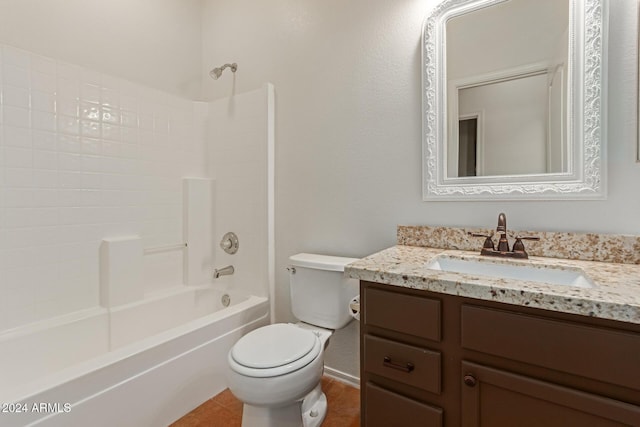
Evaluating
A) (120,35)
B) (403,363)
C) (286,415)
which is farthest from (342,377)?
(120,35)

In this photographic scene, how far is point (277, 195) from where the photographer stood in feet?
6.77

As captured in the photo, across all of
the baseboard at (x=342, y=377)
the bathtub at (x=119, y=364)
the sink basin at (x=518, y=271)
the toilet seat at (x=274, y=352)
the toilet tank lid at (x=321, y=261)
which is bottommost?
the baseboard at (x=342, y=377)

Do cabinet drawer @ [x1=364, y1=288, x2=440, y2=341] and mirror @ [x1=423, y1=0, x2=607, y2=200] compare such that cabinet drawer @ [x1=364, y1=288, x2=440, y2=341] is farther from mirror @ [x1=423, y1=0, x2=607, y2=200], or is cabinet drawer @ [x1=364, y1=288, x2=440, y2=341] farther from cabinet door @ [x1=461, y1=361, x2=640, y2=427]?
mirror @ [x1=423, y1=0, x2=607, y2=200]

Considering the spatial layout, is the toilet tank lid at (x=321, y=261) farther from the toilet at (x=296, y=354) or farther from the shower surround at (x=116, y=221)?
the shower surround at (x=116, y=221)

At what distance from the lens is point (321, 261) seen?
64.4 inches

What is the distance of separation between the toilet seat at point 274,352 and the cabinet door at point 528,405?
24.3 inches

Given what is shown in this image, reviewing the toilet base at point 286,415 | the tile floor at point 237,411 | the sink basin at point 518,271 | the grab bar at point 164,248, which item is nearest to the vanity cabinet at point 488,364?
the sink basin at point 518,271

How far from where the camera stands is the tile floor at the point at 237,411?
1.52 meters

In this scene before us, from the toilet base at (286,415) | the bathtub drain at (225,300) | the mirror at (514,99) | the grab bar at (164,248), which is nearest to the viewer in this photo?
the mirror at (514,99)

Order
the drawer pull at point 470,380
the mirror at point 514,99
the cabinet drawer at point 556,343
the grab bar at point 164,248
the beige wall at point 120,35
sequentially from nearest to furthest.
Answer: the cabinet drawer at point 556,343
the drawer pull at point 470,380
the mirror at point 514,99
the beige wall at point 120,35
the grab bar at point 164,248

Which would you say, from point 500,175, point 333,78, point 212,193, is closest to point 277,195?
point 212,193

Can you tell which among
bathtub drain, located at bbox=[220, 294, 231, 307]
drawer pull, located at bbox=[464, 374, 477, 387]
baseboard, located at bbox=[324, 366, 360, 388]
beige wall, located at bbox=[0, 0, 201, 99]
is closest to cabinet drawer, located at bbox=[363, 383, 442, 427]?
drawer pull, located at bbox=[464, 374, 477, 387]

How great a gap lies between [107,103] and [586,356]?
2.46 metres

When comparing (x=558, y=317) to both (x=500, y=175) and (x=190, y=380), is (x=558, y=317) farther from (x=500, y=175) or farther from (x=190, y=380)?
(x=190, y=380)
